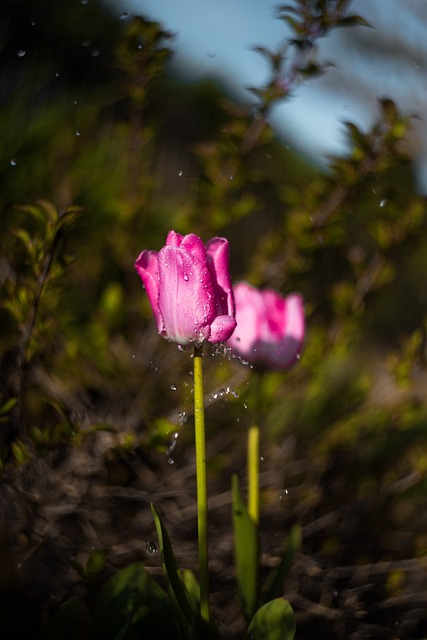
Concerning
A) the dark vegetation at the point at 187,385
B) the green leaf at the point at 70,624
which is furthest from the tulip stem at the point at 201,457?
Result: the dark vegetation at the point at 187,385

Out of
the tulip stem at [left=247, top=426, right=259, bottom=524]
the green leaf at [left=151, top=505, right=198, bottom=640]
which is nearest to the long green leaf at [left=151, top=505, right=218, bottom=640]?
the green leaf at [left=151, top=505, right=198, bottom=640]

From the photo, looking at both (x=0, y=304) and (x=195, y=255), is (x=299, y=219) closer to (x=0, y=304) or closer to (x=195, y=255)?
(x=0, y=304)

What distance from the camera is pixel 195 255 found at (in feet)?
1.94

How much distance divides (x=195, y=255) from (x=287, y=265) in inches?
28.9

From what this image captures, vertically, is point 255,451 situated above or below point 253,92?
below

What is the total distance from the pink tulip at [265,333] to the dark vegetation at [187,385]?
0.05m

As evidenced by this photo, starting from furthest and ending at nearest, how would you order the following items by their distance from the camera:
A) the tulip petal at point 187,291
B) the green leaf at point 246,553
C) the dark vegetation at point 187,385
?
the dark vegetation at point 187,385
the green leaf at point 246,553
the tulip petal at point 187,291

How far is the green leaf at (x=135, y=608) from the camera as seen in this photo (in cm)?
66

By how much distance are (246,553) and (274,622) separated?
3.9 inches

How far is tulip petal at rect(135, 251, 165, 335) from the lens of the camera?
624 millimetres

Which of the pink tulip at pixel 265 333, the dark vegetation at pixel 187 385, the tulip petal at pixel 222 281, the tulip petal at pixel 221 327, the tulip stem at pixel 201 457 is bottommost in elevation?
the dark vegetation at pixel 187 385

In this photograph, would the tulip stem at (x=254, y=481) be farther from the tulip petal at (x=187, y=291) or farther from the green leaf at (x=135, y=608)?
the tulip petal at (x=187, y=291)

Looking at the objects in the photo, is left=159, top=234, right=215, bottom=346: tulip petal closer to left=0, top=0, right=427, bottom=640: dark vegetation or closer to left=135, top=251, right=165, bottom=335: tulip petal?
left=135, top=251, right=165, bottom=335: tulip petal

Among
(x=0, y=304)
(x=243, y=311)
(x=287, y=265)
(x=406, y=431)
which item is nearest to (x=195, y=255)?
(x=243, y=311)
